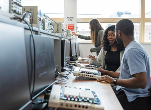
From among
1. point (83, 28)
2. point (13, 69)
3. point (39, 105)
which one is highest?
point (83, 28)

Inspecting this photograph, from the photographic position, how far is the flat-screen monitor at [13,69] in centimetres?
44

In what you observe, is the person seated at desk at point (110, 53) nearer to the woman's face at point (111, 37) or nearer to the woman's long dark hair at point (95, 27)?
the woman's face at point (111, 37)

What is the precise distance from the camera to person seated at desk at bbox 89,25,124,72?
1.91 m

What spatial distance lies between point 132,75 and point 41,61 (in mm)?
805

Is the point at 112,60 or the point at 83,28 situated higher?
the point at 83,28

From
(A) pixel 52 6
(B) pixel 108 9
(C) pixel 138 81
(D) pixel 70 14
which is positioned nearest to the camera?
(C) pixel 138 81

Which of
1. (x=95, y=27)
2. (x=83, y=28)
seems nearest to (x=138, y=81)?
(x=95, y=27)

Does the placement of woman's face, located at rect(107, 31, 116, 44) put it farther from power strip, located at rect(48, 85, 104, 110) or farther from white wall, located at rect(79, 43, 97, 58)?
white wall, located at rect(79, 43, 97, 58)

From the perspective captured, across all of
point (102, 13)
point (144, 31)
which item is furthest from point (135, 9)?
point (102, 13)

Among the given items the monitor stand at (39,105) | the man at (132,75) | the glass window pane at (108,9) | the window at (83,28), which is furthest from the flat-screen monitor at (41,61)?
the glass window pane at (108,9)

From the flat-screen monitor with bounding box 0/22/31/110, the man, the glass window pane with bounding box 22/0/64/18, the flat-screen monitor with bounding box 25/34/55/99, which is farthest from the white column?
the flat-screen monitor with bounding box 0/22/31/110

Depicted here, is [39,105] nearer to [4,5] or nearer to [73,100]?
[73,100]

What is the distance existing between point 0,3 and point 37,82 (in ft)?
1.37

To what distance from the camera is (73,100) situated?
646 millimetres
